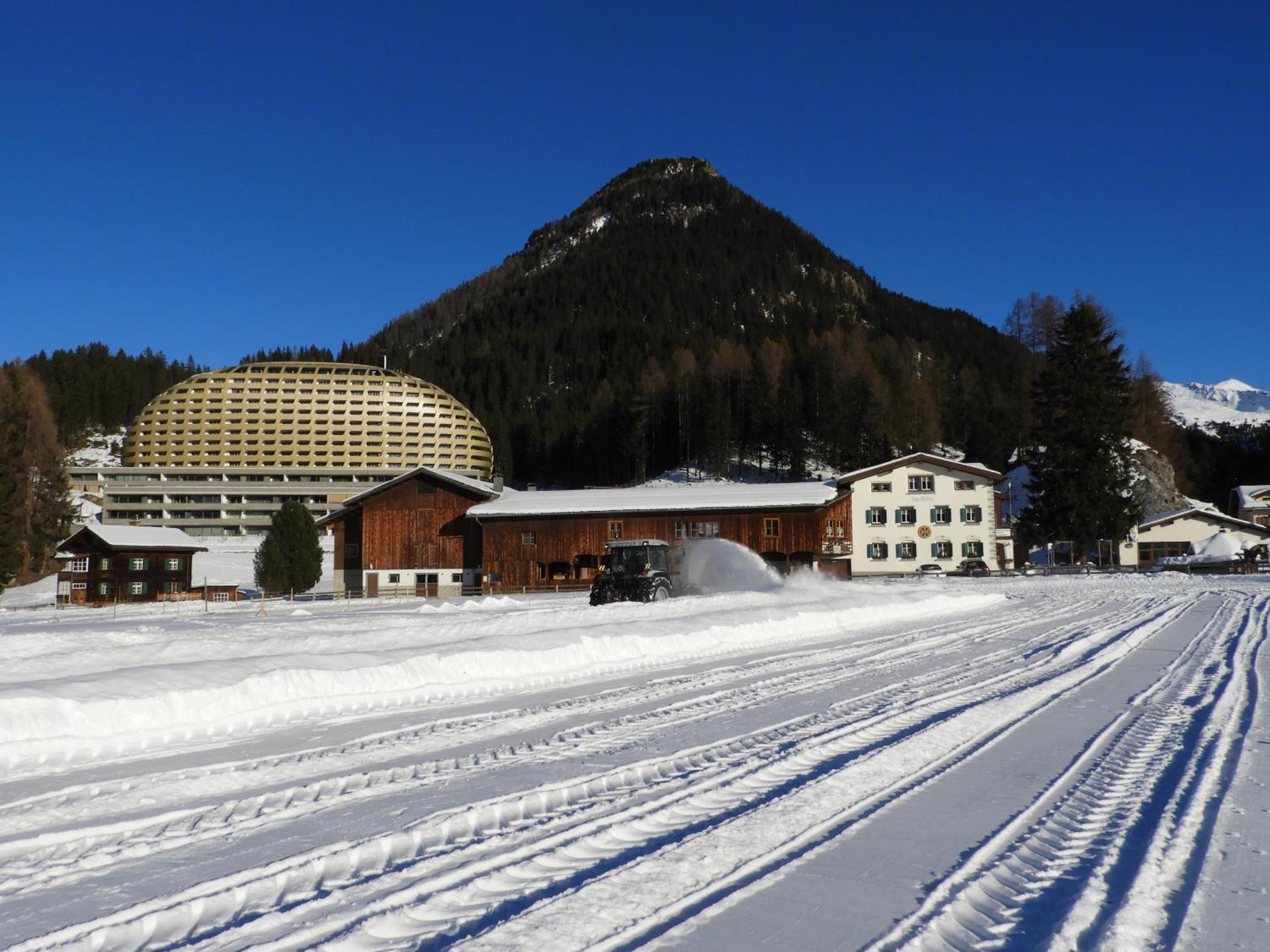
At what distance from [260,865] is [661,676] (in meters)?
9.00

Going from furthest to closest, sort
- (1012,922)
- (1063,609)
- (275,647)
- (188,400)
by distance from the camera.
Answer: (188,400)
(1063,609)
(275,647)
(1012,922)

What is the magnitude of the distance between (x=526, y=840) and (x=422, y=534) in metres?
53.8

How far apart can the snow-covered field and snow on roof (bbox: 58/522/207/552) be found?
43.0 m

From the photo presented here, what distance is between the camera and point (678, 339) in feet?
518

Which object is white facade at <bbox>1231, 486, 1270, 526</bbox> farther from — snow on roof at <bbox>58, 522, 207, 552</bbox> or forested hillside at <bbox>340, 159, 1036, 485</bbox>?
snow on roof at <bbox>58, 522, 207, 552</bbox>

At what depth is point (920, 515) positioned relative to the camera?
67062mm

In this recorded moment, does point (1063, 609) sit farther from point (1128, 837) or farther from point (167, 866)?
point (167, 866)

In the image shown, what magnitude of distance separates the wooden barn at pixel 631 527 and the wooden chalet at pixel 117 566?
17.8 m

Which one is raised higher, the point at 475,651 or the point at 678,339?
the point at 678,339

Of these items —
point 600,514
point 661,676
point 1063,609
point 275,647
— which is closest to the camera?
point 661,676

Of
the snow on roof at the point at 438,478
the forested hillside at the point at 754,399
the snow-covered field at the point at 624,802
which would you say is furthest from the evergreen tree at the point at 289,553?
the forested hillside at the point at 754,399

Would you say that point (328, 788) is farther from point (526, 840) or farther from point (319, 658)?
point (319, 658)

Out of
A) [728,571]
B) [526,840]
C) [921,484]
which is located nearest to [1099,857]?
[526,840]

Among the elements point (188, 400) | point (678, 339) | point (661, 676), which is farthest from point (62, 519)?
point (678, 339)
